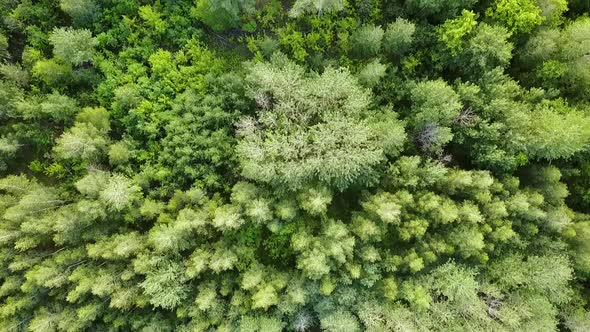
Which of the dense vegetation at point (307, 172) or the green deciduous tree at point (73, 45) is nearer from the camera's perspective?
the dense vegetation at point (307, 172)

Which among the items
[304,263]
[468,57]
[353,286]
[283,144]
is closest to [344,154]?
[283,144]

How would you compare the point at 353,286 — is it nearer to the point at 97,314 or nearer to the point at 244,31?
the point at 97,314

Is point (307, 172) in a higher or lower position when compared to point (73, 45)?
lower

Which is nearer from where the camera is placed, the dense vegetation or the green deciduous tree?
the dense vegetation

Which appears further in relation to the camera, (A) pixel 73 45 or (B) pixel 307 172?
(A) pixel 73 45

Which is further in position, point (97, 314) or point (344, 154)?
point (97, 314)

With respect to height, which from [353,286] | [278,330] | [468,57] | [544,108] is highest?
[468,57]

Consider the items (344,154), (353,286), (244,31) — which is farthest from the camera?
(244,31)

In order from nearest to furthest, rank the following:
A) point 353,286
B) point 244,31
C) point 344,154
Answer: point 344,154 < point 353,286 < point 244,31
